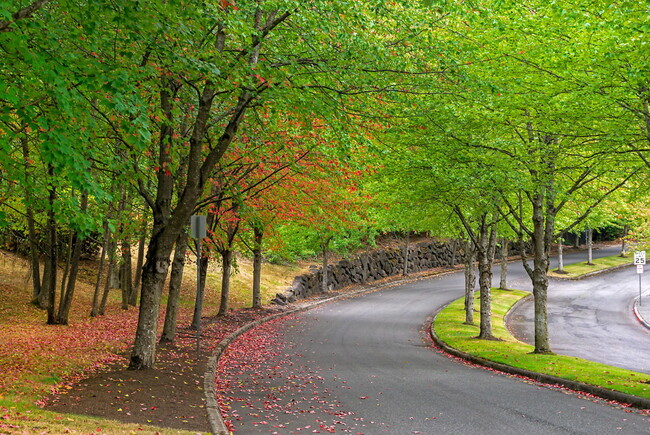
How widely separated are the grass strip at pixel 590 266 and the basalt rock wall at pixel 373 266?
10199 millimetres

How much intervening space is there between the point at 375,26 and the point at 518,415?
6878 mm

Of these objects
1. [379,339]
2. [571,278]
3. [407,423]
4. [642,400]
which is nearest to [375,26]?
[407,423]

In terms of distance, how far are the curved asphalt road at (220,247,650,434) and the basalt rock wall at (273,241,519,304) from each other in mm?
15123

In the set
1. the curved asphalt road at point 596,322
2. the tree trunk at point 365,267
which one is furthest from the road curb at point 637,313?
the tree trunk at point 365,267

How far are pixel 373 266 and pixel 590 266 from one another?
2202cm

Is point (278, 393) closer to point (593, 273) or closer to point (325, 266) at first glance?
point (325, 266)

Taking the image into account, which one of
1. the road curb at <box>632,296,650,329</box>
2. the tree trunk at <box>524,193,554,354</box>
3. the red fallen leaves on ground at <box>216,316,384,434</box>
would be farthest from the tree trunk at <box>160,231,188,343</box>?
the road curb at <box>632,296,650,329</box>

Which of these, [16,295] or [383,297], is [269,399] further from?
[383,297]

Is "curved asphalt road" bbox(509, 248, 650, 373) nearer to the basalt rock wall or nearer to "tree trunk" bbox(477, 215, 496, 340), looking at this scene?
"tree trunk" bbox(477, 215, 496, 340)

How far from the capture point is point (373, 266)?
44.7m

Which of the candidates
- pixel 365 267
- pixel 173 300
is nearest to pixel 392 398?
pixel 173 300

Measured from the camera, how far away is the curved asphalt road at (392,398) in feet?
26.5

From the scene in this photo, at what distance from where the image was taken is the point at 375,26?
9141 millimetres

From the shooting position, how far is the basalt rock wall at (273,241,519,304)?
117 ft
